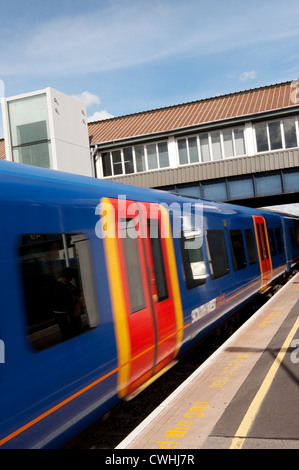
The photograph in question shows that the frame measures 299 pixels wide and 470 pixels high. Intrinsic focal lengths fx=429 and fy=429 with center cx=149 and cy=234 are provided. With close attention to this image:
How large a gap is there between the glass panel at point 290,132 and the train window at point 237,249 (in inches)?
606

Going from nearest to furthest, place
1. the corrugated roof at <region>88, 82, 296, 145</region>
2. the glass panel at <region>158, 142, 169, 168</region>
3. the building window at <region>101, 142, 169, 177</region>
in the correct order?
the corrugated roof at <region>88, 82, 296, 145</region>, the glass panel at <region>158, 142, 169, 168</region>, the building window at <region>101, 142, 169, 177</region>

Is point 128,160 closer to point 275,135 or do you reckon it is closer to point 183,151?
point 183,151

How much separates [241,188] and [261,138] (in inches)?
128

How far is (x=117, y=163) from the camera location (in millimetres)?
27453

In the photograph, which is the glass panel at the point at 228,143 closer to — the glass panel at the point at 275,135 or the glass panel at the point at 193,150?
the glass panel at the point at 193,150

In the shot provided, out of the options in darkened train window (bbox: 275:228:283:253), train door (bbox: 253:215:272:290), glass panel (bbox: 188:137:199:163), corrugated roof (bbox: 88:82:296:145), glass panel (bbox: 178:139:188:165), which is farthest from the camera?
glass panel (bbox: 178:139:188:165)

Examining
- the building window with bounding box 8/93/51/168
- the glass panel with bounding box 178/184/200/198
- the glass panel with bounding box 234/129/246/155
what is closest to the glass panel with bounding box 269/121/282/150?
the glass panel with bounding box 234/129/246/155

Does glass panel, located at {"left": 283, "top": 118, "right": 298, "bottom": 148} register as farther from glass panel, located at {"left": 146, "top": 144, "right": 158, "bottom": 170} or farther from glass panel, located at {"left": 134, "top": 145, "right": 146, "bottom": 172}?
glass panel, located at {"left": 134, "top": 145, "right": 146, "bottom": 172}

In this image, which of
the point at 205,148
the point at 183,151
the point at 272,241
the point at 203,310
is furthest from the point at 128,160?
the point at 203,310

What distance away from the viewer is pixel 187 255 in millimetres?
7125

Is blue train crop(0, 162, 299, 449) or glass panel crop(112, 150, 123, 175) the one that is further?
glass panel crop(112, 150, 123, 175)

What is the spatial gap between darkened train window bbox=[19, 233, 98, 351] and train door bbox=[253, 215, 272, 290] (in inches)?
366

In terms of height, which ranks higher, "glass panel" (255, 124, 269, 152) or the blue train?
"glass panel" (255, 124, 269, 152)

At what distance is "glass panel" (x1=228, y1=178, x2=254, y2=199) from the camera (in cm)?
2441
